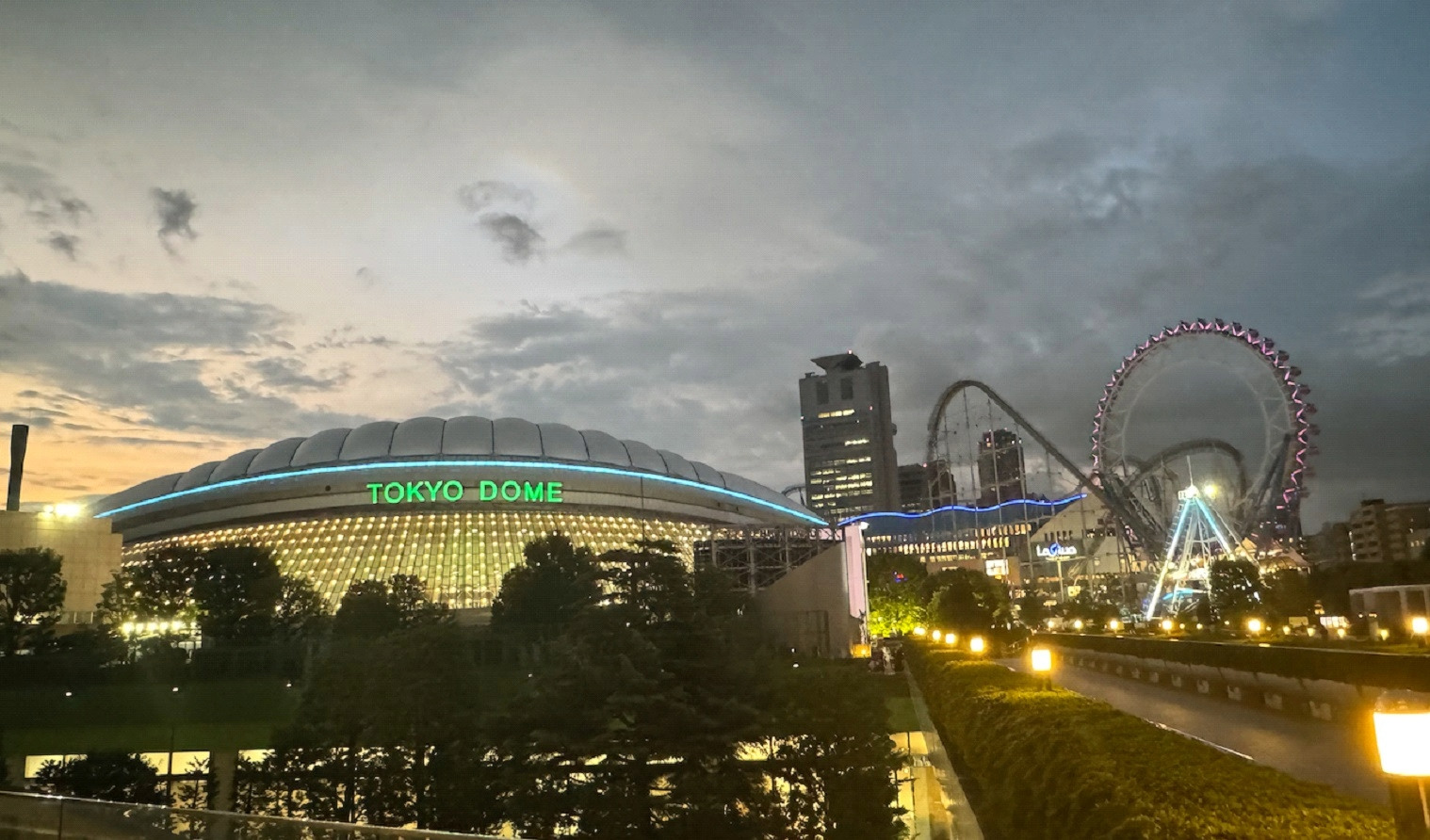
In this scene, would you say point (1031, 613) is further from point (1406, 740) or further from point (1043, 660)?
point (1406, 740)

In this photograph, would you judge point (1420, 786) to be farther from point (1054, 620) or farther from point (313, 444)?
point (1054, 620)

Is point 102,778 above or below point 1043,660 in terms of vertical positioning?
below

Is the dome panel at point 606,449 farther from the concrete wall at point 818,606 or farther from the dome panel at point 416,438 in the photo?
the concrete wall at point 818,606

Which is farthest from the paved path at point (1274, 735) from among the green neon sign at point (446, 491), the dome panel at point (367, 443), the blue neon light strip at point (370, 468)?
the dome panel at point (367, 443)

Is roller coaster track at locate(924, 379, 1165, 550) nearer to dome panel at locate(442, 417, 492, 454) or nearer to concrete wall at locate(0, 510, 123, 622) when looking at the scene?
dome panel at locate(442, 417, 492, 454)

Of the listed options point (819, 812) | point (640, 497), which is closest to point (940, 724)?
point (819, 812)

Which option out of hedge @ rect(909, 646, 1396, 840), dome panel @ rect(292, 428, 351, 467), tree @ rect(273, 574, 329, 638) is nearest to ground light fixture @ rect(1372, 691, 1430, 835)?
hedge @ rect(909, 646, 1396, 840)

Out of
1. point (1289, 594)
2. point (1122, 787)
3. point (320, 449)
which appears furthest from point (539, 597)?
point (1122, 787)

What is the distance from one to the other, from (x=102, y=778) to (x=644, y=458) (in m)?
59.8

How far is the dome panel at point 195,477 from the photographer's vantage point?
78188 mm

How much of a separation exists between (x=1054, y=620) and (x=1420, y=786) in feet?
312

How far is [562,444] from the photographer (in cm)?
8200

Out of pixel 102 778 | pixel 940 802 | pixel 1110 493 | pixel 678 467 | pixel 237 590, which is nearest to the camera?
pixel 940 802

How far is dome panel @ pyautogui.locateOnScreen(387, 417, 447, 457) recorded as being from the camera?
255 ft
